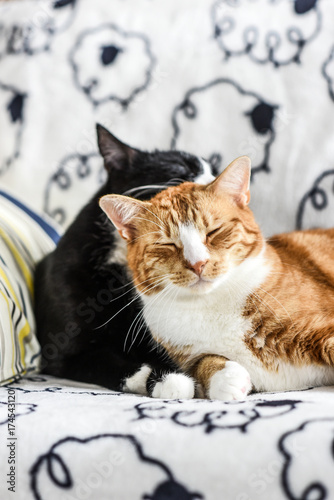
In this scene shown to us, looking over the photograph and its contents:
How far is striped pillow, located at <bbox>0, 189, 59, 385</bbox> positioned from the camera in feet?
4.01

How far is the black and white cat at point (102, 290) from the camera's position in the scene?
1306 mm

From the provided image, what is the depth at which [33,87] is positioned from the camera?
187 centimetres

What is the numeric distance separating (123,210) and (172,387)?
370mm

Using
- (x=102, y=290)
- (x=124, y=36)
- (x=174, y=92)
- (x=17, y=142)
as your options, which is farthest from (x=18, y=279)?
(x=124, y=36)

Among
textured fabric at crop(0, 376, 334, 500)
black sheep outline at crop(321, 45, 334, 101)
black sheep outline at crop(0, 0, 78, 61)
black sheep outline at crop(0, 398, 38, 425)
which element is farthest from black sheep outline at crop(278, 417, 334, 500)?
black sheep outline at crop(0, 0, 78, 61)

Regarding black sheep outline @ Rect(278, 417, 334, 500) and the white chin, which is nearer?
black sheep outline @ Rect(278, 417, 334, 500)

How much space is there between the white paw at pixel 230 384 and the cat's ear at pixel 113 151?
2.20ft

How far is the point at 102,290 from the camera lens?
4.54 feet

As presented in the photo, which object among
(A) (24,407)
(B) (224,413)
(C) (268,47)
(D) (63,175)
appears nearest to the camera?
(B) (224,413)

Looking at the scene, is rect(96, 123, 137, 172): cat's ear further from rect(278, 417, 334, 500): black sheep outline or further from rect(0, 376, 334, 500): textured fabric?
rect(278, 417, 334, 500): black sheep outline

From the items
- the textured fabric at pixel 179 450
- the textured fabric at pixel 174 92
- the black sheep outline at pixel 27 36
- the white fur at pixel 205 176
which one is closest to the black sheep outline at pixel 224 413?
the textured fabric at pixel 179 450

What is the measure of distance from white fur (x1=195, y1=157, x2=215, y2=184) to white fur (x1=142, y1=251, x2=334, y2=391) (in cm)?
33

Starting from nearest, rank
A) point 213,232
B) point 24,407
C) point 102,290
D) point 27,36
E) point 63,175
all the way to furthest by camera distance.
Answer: point 24,407 < point 213,232 < point 102,290 < point 63,175 < point 27,36

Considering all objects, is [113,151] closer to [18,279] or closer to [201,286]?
[18,279]
